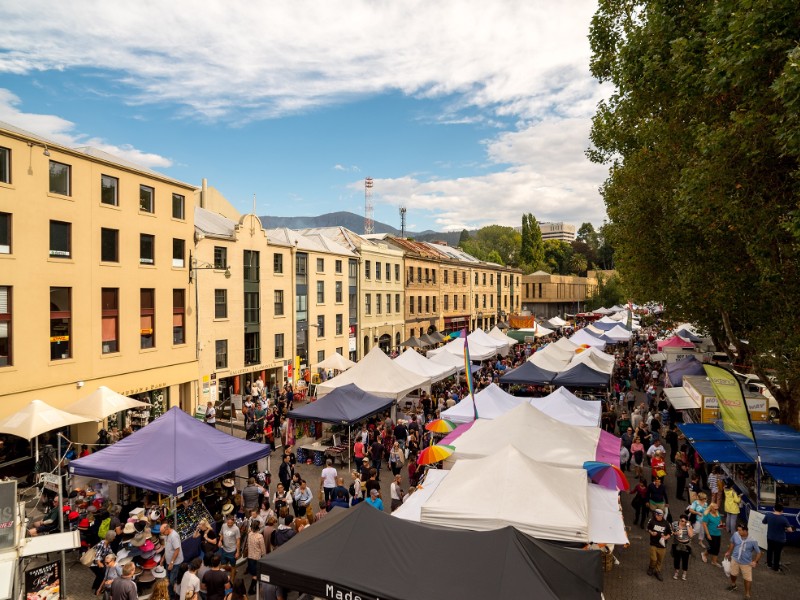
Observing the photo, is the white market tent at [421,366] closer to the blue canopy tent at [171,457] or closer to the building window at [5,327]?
the blue canopy tent at [171,457]

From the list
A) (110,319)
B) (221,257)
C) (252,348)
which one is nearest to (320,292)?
(252,348)

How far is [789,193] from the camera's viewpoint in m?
11.0

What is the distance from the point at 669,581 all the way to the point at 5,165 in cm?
2236

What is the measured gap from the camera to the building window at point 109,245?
69.3 ft

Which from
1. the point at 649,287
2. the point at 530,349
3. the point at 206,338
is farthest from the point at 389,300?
the point at 649,287

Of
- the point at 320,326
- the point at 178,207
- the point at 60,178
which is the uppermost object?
the point at 60,178

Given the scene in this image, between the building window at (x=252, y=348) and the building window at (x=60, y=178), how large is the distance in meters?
Result: 12.0

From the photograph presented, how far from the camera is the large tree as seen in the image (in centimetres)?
895

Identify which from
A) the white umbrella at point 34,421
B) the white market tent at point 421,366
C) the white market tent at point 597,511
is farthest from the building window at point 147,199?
the white market tent at point 597,511

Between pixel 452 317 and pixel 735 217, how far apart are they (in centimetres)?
4518

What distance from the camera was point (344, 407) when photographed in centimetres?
1759

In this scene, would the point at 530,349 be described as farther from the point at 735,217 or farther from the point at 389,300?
the point at 735,217

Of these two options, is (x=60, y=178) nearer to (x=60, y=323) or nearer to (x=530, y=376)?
(x=60, y=323)

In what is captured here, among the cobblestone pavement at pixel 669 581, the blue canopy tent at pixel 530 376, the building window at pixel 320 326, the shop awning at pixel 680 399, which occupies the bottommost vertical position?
the cobblestone pavement at pixel 669 581
